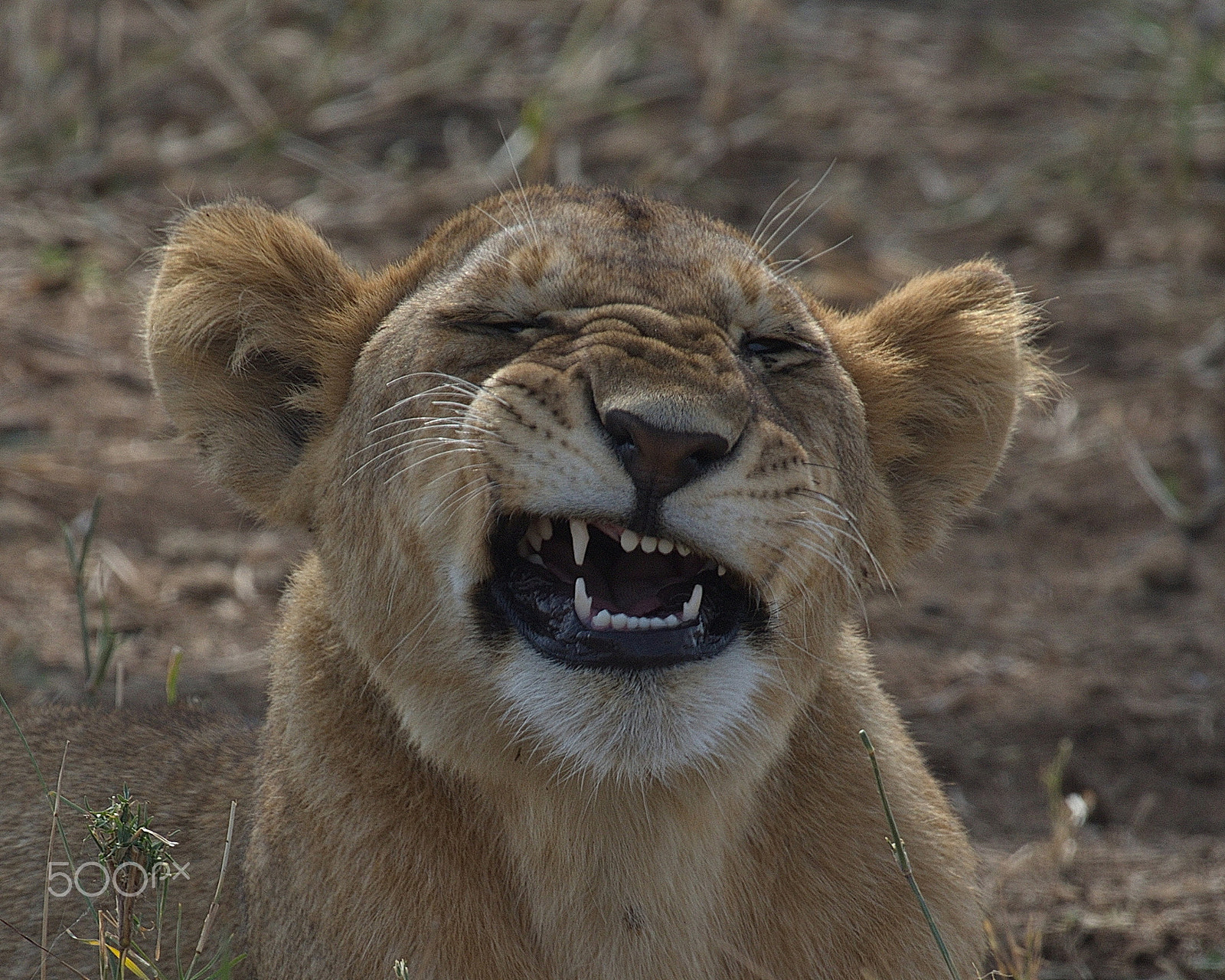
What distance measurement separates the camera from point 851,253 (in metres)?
8.62

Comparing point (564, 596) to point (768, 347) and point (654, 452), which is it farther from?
point (768, 347)

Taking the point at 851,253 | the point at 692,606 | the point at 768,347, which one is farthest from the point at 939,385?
the point at 851,253

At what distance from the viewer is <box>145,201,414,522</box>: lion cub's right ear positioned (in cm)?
368

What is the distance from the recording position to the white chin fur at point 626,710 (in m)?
2.93

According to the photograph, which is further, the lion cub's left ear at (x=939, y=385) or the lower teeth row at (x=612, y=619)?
the lion cub's left ear at (x=939, y=385)

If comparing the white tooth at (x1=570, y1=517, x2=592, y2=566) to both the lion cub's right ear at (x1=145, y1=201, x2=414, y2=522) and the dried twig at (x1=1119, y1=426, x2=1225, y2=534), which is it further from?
the dried twig at (x1=1119, y1=426, x2=1225, y2=534)

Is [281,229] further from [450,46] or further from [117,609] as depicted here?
[450,46]

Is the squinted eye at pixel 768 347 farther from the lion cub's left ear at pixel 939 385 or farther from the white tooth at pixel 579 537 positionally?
the white tooth at pixel 579 537

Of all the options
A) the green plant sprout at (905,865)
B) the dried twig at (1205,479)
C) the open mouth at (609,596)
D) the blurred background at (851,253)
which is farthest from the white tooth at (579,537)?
the dried twig at (1205,479)

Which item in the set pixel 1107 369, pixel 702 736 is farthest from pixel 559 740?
pixel 1107 369

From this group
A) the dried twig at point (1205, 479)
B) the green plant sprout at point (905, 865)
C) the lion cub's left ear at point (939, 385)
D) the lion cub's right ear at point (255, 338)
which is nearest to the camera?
the green plant sprout at point (905, 865)

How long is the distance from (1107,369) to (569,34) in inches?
163

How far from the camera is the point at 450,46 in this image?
10117mm

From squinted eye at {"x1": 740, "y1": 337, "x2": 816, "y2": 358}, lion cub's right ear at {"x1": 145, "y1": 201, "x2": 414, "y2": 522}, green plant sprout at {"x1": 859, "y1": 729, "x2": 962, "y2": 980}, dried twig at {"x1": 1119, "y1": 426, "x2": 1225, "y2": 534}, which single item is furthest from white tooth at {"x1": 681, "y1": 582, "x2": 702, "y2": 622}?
dried twig at {"x1": 1119, "y1": 426, "x2": 1225, "y2": 534}
